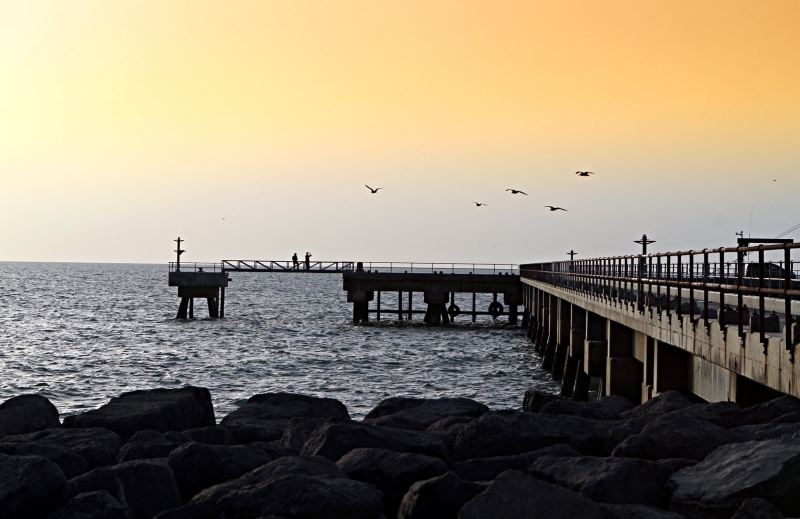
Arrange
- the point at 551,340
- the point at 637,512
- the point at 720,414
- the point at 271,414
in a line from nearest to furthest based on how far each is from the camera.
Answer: the point at 637,512
the point at 720,414
the point at 271,414
the point at 551,340

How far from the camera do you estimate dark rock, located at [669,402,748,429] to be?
9.82 m

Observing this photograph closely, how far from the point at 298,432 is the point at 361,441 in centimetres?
124

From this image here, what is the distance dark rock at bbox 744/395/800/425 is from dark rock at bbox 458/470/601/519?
4624 mm

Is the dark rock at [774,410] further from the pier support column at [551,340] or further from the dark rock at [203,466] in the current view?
the pier support column at [551,340]

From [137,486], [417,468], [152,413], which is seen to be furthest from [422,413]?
[137,486]

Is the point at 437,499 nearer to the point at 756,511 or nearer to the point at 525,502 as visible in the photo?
the point at 525,502

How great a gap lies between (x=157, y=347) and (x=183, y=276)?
17051 millimetres

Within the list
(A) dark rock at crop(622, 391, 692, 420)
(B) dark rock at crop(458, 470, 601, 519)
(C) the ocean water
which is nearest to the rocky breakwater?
(B) dark rock at crop(458, 470, 601, 519)

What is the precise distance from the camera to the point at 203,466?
766 centimetres

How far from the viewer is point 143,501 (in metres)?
7.18

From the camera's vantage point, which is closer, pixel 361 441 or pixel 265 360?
pixel 361 441

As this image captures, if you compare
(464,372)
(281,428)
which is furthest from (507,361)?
(281,428)

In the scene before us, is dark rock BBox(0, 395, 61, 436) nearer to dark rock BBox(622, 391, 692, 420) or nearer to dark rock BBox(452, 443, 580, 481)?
dark rock BBox(452, 443, 580, 481)

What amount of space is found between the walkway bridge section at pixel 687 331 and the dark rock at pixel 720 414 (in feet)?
1.81
